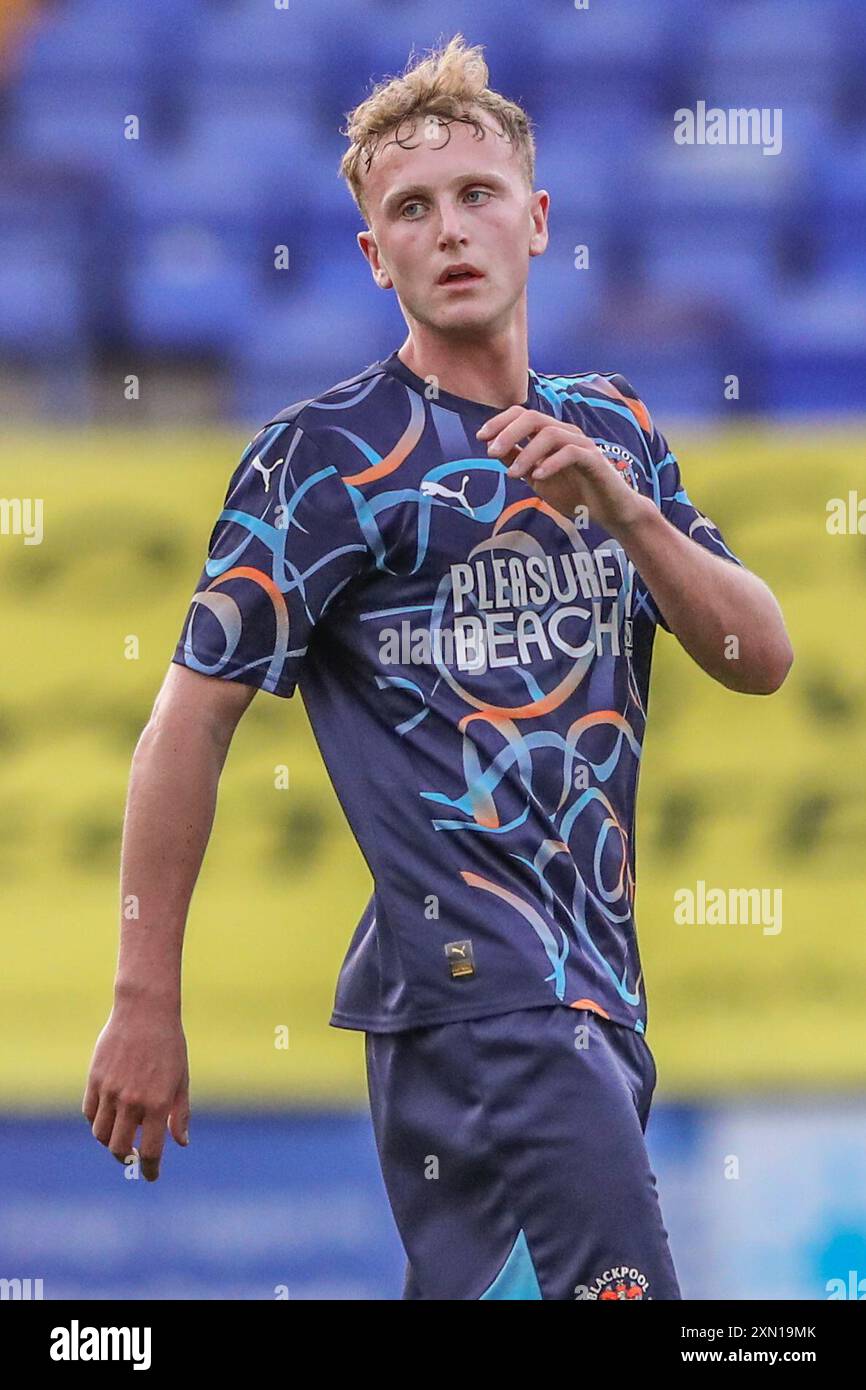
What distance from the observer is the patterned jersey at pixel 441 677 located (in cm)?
183

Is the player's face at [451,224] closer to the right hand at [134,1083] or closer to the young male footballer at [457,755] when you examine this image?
the young male footballer at [457,755]

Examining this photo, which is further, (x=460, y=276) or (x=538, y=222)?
(x=538, y=222)

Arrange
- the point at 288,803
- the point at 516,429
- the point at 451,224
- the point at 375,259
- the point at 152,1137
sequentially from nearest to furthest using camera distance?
1. the point at 516,429
2. the point at 152,1137
3. the point at 451,224
4. the point at 375,259
5. the point at 288,803

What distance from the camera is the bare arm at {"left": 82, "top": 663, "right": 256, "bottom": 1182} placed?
1.80 m

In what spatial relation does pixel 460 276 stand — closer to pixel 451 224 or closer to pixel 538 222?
pixel 451 224

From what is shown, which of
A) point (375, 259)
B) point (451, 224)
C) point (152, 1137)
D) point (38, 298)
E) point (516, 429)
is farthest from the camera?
point (38, 298)

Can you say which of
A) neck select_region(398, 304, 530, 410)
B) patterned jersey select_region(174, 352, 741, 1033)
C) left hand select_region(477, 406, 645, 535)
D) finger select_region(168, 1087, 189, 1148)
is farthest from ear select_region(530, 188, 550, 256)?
→ finger select_region(168, 1087, 189, 1148)

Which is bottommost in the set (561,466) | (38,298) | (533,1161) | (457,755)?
(533,1161)

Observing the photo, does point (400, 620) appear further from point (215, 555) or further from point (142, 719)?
point (142, 719)

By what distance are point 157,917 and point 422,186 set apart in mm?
827

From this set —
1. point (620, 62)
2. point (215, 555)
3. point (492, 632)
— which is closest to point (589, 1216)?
point (492, 632)

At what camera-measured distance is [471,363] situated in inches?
77.5

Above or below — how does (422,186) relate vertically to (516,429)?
above

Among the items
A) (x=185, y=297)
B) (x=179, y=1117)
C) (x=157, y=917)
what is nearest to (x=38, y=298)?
(x=185, y=297)
